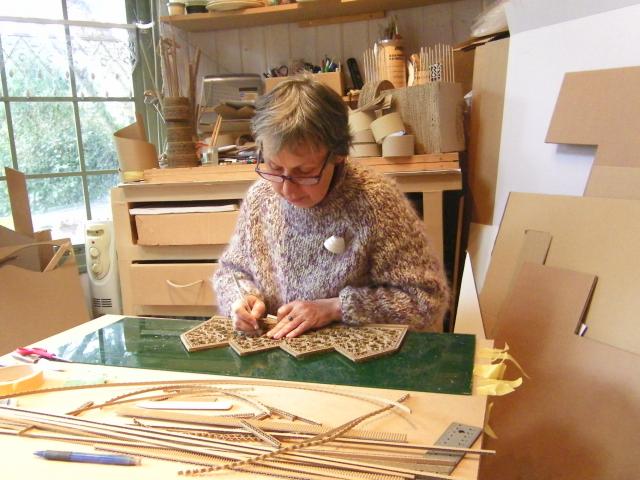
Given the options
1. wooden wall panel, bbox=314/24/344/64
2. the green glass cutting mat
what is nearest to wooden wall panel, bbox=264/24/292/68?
wooden wall panel, bbox=314/24/344/64

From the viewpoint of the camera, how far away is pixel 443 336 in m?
1.05

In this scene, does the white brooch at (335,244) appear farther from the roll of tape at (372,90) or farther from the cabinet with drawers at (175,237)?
the roll of tape at (372,90)

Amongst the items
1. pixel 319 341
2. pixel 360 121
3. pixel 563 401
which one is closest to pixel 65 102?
pixel 360 121

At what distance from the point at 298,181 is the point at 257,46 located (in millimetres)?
1715

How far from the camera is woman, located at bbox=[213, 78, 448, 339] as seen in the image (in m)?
1.11

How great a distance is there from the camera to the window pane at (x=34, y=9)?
7.61 feet

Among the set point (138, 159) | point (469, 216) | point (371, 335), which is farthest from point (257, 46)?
point (371, 335)

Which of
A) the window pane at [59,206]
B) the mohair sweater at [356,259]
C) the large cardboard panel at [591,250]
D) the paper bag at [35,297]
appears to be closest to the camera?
the mohair sweater at [356,259]

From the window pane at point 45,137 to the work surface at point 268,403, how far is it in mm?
1789

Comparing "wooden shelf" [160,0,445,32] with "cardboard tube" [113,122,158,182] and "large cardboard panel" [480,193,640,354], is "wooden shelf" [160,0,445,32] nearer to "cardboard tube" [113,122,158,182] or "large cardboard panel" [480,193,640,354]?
"cardboard tube" [113,122,158,182]

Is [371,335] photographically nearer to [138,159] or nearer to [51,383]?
[51,383]

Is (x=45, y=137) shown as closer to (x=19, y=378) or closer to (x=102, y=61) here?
(x=102, y=61)

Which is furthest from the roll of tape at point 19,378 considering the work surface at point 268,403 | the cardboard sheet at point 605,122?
the cardboard sheet at point 605,122

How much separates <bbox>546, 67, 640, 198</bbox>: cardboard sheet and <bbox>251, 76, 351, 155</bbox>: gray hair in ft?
2.76
